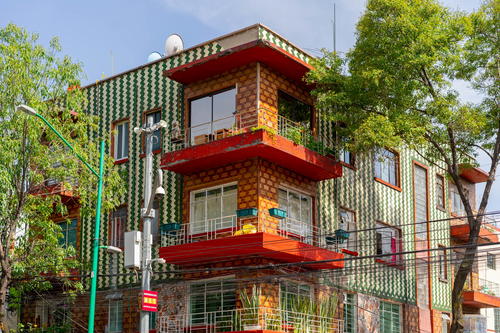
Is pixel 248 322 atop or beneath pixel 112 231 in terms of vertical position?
beneath

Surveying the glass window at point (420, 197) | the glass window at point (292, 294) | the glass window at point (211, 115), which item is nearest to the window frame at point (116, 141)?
the glass window at point (211, 115)

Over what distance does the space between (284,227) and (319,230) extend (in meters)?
2.62

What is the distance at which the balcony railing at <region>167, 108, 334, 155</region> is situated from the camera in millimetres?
30569

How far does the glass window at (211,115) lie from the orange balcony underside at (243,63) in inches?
38.2

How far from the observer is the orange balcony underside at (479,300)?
4316 cm

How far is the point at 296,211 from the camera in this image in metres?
32.2

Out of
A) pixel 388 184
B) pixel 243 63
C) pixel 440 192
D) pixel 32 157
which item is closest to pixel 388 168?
pixel 388 184

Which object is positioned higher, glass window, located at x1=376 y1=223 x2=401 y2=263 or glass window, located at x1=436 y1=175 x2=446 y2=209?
glass window, located at x1=436 y1=175 x2=446 y2=209

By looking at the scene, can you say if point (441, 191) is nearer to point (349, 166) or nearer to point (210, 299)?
point (349, 166)

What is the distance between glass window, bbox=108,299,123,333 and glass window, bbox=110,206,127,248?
2.55 m

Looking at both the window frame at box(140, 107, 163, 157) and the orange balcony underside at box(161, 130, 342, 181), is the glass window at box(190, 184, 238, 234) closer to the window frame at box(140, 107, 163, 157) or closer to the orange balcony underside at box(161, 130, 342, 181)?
the orange balcony underside at box(161, 130, 342, 181)

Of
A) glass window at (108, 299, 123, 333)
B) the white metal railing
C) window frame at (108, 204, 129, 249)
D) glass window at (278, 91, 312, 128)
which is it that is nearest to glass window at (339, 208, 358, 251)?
the white metal railing

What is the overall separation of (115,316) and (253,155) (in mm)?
9926

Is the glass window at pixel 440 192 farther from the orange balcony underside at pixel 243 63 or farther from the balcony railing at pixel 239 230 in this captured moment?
the orange balcony underside at pixel 243 63
